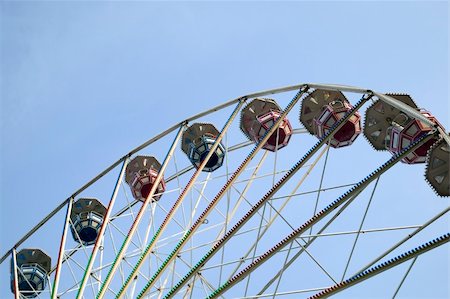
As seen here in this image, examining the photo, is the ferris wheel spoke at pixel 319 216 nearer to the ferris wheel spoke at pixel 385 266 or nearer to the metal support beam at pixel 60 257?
the ferris wheel spoke at pixel 385 266

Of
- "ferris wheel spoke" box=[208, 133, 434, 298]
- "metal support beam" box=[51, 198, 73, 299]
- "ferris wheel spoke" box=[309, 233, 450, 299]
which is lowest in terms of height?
"ferris wheel spoke" box=[309, 233, 450, 299]

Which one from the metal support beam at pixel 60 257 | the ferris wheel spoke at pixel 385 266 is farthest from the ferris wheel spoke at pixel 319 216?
the metal support beam at pixel 60 257

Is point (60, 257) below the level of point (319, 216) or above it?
above

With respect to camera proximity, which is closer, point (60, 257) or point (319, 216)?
point (319, 216)

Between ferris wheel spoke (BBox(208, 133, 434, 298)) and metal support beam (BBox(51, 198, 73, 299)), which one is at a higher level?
metal support beam (BBox(51, 198, 73, 299))

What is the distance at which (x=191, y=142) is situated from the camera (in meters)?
26.7

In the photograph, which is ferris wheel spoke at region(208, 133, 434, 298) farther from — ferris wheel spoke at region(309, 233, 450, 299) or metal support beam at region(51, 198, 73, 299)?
metal support beam at region(51, 198, 73, 299)

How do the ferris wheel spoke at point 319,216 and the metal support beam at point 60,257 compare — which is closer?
the ferris wheel spoke at point 319,216

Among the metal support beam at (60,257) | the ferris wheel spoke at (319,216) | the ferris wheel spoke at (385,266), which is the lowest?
the ferris wheel spoke at (385,266)

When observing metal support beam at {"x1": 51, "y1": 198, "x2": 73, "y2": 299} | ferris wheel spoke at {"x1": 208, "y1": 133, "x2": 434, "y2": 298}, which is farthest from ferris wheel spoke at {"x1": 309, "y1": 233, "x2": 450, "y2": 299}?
metal support beam at {"x1": 51, "y1": 198, "x2": 73, "y2": 299}

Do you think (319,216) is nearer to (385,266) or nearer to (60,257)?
(385,266)

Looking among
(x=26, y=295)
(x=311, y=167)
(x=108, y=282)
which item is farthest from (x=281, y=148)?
(x=26, y=295)

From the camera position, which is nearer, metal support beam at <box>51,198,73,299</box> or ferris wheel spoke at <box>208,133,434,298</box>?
ferris wheel spoke at <box>208,133,434,298</box>

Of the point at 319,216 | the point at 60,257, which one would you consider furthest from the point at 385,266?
the point at 60,257
